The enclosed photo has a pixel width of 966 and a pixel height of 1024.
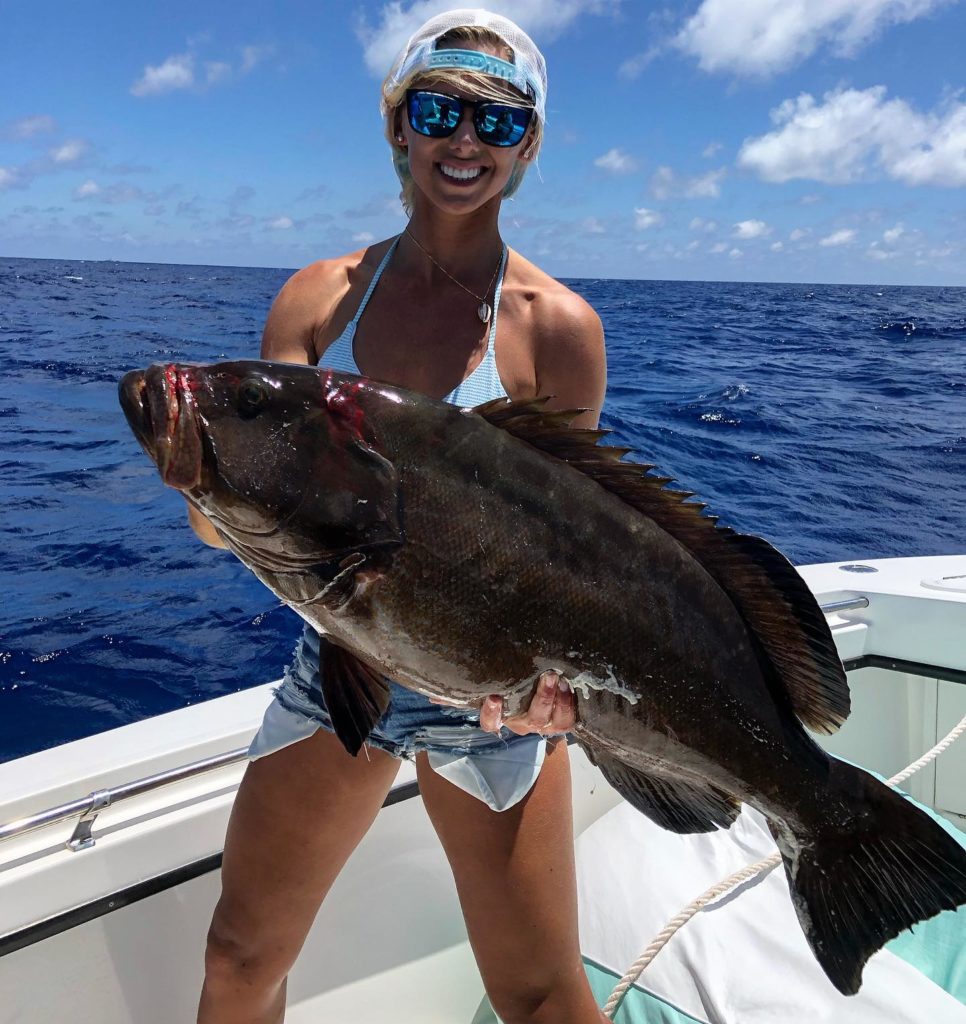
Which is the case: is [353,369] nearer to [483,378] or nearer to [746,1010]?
[483,378]

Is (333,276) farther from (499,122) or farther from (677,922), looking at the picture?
(677,922)

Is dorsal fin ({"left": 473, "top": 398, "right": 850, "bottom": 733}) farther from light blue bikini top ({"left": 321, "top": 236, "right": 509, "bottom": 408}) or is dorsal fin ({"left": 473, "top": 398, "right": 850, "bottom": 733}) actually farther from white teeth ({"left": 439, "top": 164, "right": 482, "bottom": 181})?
white teeth ({"left": 439, "top": 164, "right": 482, "bottom": 181})

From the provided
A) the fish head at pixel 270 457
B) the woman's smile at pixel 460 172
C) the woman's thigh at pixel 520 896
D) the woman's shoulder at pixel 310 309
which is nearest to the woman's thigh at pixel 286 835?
the woman's thigh at pixel 520 896

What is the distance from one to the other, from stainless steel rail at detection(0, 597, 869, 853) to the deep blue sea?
345 cm

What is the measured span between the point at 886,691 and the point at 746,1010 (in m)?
1.90

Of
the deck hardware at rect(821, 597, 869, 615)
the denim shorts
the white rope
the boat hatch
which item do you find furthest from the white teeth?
the boat hatch

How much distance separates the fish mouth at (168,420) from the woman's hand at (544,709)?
768 millimetres

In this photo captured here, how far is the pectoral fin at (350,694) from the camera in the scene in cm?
172

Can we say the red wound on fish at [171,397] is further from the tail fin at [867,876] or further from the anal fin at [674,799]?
the tail fin at [867,876]

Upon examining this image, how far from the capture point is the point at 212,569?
27.2 ft

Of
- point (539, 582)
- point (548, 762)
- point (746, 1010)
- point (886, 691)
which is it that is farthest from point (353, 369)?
point (886, 691)

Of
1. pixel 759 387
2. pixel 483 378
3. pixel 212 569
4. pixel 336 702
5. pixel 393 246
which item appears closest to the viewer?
pixel 336 702

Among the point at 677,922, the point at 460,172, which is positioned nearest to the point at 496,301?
the point at 460,172

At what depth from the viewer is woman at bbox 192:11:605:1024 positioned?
209 centimetres
